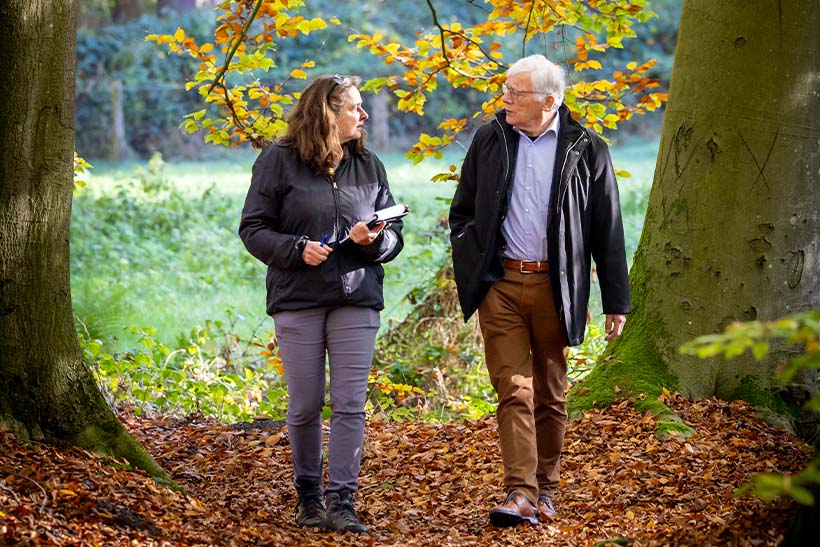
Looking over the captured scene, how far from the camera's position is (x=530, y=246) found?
15.5 feet

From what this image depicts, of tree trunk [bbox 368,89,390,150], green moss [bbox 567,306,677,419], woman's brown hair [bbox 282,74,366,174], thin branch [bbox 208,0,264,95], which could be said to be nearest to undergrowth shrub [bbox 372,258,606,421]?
green moss [bbox 567,306,677,419]

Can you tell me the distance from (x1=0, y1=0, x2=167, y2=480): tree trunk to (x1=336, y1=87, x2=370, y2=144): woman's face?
1.24 m

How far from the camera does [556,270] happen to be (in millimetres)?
4629

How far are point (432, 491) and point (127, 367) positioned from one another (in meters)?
3.08

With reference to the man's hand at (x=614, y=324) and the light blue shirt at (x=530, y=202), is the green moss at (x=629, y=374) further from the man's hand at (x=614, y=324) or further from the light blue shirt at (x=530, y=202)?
the light blue shirt at (x=530, y=202)

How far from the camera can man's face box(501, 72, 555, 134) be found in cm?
465

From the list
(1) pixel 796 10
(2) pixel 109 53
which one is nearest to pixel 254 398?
(1) pixel 796 10

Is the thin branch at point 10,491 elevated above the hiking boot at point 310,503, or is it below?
above

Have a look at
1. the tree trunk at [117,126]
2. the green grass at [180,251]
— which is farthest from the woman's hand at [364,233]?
the tree trunk at [117,126]

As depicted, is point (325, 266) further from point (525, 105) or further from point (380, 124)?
point (380, 124)

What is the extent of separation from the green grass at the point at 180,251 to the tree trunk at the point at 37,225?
4.83 metres

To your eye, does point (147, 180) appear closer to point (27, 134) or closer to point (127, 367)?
point (127, 367)

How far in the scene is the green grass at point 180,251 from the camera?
1115 cm

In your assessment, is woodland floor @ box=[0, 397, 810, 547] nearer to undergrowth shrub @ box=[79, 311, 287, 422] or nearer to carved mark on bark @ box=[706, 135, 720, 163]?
undergrowth shrub @ box=[79, 311, 287, 422]
